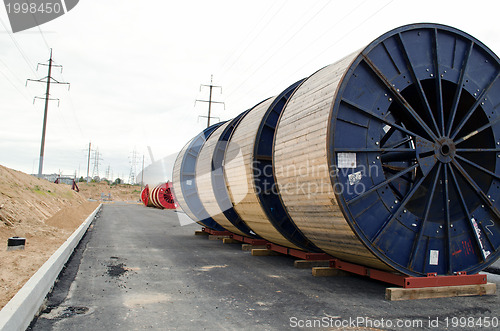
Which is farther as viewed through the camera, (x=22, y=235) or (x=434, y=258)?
(x=22, y=235)

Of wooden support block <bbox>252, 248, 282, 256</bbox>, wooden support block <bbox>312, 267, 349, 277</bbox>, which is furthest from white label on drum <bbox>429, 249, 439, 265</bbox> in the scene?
wooden support block <bbox>252, 248, 282, 256</bbox>

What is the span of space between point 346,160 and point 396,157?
179 cm

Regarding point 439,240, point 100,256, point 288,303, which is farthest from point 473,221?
point 100,256

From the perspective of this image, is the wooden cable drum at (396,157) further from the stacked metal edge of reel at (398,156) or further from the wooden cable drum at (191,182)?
the wooden cable drum at (191,182)

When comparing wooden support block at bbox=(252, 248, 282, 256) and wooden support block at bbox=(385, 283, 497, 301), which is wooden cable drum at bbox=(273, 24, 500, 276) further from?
wooden support block at bbox=(252, 248, 282, 256)

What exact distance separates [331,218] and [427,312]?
1758mm

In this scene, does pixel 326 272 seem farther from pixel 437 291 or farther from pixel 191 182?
pixel 191 182

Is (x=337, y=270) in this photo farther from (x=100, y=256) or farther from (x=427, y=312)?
(x=100, y=256)

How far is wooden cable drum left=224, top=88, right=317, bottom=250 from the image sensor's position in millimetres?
8484

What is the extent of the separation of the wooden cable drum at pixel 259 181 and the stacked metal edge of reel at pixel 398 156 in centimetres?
134

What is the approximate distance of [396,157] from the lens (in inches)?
286

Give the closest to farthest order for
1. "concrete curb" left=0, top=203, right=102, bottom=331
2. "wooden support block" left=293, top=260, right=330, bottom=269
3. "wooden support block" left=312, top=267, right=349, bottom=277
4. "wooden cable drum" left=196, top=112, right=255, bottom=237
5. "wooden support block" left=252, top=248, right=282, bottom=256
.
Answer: "concrete curb" left=0, top=203, right=102, bottom=331 < "wooden support block" left=312, top=267, right=349, bottom=277 < "wooden support block" left=293, top=260, right=330, bottom=269 < "wooden support block" left=252, top=248, right=282, bottom=256 < "wooden cable drum" left=196, top=112, right=255, bottom=237

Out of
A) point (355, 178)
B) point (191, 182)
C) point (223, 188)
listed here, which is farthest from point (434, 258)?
point (191, 182)

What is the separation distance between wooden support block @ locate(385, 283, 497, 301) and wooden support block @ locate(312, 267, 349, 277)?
1.53m
